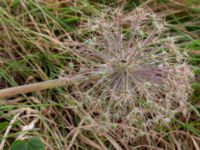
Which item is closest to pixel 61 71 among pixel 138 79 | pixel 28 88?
pixel 28 88

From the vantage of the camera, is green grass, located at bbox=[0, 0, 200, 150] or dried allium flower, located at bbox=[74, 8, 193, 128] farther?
green grass, located at bbox=[0, 0, 200, 150]

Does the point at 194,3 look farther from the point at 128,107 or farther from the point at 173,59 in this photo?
the point at 128,107

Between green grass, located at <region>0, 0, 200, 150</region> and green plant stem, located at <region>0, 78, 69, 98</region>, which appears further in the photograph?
green grass, located at <region>0, 0, 200, 150</region>

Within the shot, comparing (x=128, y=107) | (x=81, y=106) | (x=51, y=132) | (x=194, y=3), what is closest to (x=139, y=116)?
(x=128, y=107)

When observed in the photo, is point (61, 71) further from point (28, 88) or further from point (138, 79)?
point (138, 79)

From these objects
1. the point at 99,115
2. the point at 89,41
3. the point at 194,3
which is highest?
the point at 194,3

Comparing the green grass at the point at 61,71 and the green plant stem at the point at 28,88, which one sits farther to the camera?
the green grass at the point at 61,71

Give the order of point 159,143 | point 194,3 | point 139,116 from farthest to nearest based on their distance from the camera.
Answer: point 194,3
point 159,143
point 139,116

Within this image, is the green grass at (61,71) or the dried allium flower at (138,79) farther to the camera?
the green grass at (61,71)
